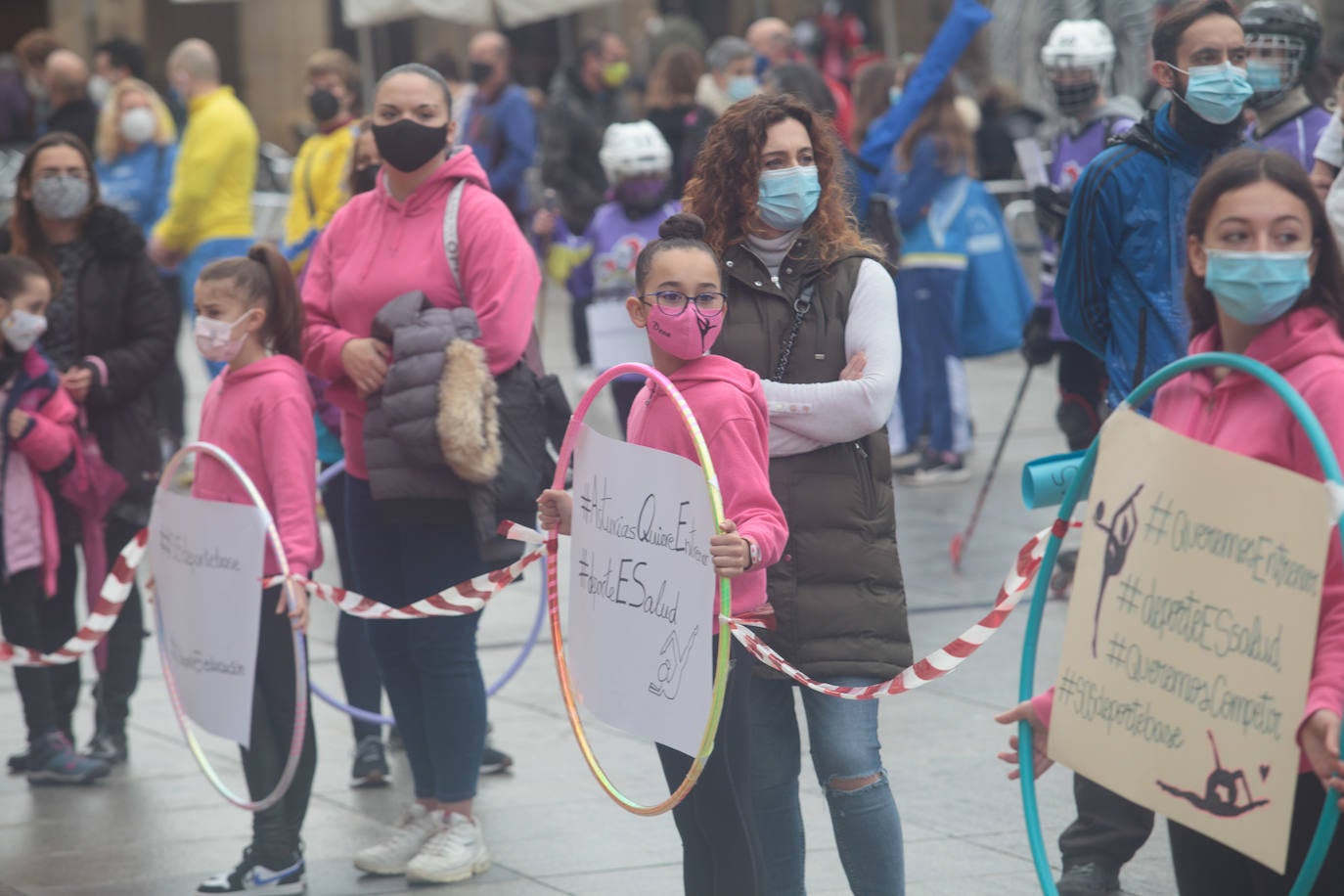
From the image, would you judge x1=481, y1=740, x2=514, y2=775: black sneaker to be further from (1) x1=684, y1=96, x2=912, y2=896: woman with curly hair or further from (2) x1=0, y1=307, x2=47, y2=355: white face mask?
(1) x1=684, y1=96, x2=912, y2=896: woman with curly hair

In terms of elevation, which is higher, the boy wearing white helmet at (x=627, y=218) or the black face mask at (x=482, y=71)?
the black face mask at (x=482, y=71)

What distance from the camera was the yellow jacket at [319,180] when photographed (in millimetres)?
9172

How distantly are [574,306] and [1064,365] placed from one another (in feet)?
21.6

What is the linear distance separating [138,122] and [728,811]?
8232 millimetres

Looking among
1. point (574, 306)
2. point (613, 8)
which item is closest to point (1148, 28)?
point (574, 306)

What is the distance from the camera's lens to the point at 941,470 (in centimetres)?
1116

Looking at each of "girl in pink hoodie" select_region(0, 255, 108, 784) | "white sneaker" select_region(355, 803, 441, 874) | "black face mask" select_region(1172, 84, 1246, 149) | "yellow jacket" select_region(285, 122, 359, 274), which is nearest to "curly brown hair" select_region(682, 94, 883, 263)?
"black face mask" select_region(1172, 84, 1246, 149)

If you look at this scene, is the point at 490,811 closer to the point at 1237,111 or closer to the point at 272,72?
the point at 1237,111

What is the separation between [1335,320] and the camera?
3.12 meters

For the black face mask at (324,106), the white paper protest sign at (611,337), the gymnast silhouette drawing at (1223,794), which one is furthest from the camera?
the black face mask at (324,106)

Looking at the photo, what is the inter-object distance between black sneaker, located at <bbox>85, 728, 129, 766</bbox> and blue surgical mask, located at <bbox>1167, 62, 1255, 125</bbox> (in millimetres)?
4187

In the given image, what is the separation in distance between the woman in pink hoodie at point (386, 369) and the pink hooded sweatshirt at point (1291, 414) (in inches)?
94.1

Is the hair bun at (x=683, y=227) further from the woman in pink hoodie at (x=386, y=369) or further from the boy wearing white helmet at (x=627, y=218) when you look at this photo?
the boy wearing white helmet at (x=627, y=218)

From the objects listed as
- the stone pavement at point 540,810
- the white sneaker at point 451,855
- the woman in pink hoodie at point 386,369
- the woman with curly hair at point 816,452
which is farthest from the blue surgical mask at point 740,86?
the woman with curly hair at point 816,452
